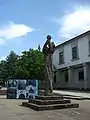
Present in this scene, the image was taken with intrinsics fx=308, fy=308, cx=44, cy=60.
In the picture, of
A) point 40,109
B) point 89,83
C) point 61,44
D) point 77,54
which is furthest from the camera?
point 61,44

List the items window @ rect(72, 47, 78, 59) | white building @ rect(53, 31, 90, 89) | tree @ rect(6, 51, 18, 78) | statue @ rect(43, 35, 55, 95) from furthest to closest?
tree @ rect(6, 51, 18, 78), window @ rect(72, 47, 78, 59), white building @ rect(53, 31, 90, 89), statue @ rect(43, 35, 55, 95)

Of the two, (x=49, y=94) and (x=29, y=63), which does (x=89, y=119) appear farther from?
(x=29, y=63)

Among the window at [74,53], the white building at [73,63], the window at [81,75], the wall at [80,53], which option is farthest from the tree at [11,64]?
the window at [81,75]

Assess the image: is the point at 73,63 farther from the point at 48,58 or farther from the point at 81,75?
the point at 48,58

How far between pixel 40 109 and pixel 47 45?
4823mm

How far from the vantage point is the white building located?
4459 cm

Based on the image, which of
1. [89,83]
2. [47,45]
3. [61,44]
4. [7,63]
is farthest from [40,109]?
[7,63]

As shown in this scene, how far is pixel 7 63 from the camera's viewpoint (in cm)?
8400

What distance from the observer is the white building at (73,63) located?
44.6 metres

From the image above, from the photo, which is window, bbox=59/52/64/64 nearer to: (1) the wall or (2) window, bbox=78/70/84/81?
(1) the wall

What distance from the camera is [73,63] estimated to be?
49375mm

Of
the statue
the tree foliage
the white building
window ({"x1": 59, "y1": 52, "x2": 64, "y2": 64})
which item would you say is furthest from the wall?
the statue

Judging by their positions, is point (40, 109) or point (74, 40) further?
point (74, 40)

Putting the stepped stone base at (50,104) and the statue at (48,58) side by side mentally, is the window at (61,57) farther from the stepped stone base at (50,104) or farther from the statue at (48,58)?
the stepped stone base at (50,104)
